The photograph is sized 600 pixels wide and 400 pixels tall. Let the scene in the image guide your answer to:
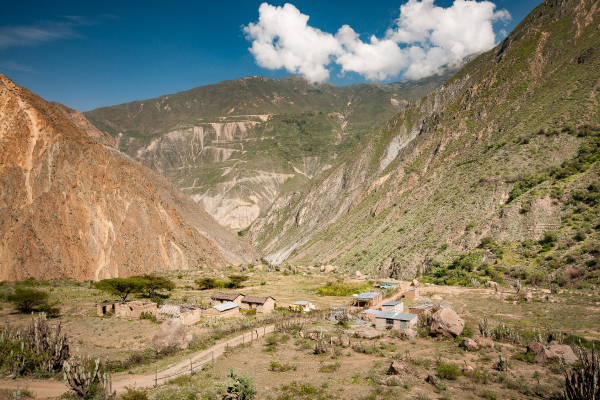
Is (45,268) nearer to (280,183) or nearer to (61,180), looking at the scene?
(61,180)

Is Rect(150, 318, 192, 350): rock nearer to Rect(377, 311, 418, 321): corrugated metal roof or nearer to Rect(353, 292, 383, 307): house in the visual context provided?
Rect(377, 311, 418, 321): corrugated metal roof

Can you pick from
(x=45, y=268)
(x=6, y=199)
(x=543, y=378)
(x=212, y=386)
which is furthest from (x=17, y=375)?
(x=6, y=199)

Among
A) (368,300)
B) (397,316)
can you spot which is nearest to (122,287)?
(368,300)

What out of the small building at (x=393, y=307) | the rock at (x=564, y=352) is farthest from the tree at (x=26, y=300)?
the rock at (x=564, y=352)

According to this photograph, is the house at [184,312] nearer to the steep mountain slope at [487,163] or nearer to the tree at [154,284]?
the tree at [154,284]

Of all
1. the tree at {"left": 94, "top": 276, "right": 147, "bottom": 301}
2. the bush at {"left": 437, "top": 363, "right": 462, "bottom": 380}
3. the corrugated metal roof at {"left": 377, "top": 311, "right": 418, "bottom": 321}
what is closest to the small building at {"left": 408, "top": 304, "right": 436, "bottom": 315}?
the corrugated metal roof at {"left": 377, "top": 311, "right": 418, "bottom": 321}
